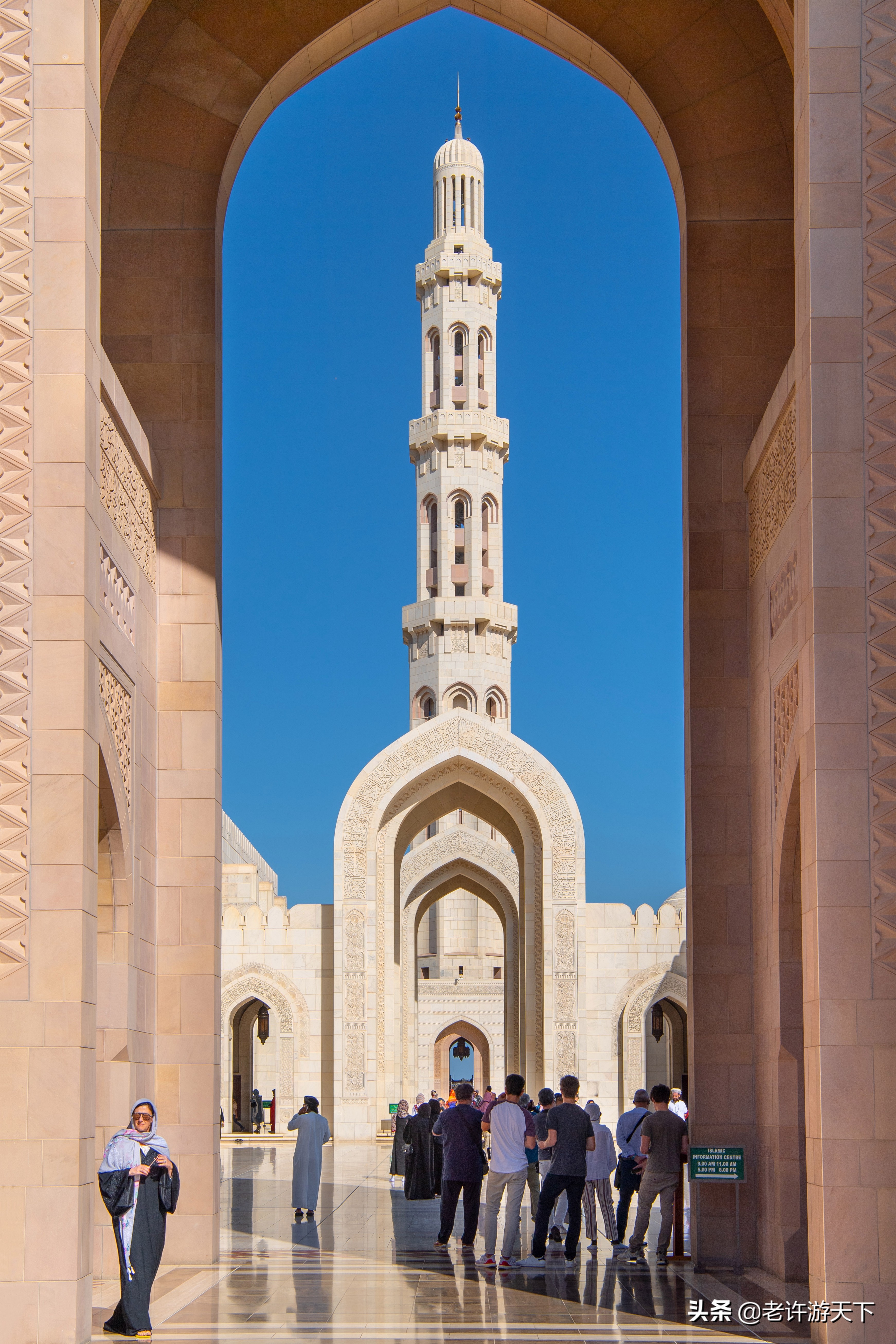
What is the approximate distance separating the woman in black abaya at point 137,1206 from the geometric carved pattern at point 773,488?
13.9 feet

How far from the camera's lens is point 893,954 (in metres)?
5.74

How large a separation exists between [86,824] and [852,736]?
306 centimetres

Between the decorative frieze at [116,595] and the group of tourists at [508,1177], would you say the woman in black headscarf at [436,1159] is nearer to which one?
the group of tourists at [508,1177]

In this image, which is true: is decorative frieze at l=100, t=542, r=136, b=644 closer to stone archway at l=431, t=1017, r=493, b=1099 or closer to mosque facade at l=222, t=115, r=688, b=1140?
mosque facade at l=222, t=115, r=688, b=1140

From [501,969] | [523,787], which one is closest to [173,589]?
[523,787]

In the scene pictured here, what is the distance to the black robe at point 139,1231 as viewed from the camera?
19.2 ft

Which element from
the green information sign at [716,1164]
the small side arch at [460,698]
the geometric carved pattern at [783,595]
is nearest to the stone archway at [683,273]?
the geometric carved pattern at [783,595]

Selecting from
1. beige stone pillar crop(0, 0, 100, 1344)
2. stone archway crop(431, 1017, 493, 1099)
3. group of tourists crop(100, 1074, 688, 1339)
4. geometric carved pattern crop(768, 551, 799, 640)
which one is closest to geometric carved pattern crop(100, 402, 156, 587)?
beige stone pillar crop(0, 0, 100, 1344)

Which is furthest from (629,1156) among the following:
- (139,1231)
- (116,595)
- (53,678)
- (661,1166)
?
(53,678)

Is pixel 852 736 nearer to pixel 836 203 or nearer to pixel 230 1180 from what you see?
pixel 836 203

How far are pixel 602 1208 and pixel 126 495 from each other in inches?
202

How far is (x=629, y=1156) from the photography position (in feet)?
30.3

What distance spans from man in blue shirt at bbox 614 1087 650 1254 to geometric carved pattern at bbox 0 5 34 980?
452 cm

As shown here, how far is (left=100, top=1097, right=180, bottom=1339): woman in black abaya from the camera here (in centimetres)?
586
